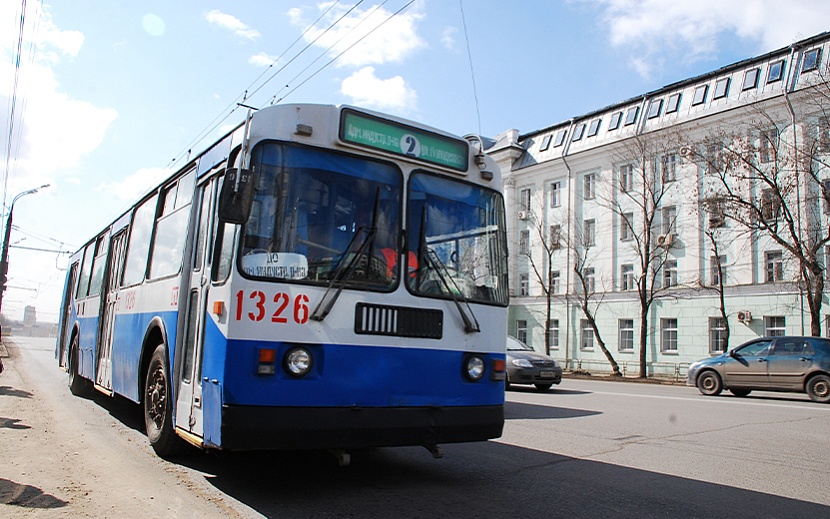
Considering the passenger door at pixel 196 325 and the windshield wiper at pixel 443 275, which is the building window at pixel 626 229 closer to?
the windshield wiper at pixel 443 275

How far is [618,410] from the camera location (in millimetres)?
12430

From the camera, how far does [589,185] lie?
40438 mm

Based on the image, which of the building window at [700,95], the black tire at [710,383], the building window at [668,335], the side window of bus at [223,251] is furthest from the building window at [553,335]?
the side window of bus at [223,251]

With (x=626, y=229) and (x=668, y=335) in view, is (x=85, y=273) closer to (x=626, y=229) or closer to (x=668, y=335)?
(x=668, y=335)

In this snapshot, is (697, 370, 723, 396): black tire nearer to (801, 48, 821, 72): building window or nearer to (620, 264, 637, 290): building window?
(801, 48, 821, 72): building window

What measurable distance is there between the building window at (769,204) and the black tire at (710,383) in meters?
10.5

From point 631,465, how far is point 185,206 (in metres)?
5.26

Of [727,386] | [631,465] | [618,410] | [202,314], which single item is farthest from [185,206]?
[727,386]

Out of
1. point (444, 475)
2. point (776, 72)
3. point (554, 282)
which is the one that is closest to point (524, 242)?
point (554, 282)

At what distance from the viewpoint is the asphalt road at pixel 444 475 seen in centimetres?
493

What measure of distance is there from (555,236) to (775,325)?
14.1m

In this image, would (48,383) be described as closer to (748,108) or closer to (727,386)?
(727,386)

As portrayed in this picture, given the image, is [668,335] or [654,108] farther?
[654,108]

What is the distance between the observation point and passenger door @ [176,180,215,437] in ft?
16.9
